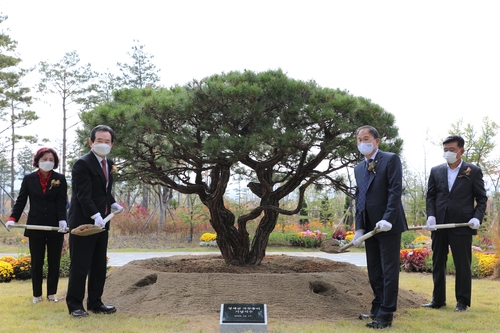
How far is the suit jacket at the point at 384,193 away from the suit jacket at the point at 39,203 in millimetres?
3303

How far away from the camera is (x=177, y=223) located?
57.1 ft

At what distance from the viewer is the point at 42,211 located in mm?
5309

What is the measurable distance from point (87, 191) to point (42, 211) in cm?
128

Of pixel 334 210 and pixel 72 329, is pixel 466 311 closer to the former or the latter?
pixel 72 329

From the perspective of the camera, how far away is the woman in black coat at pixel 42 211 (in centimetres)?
528

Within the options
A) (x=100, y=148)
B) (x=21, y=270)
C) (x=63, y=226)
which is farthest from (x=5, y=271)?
(x=100, y=148)

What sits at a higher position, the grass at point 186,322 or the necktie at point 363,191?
the necktie at point 363,191

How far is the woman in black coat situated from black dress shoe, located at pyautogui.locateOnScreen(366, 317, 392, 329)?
3.34m

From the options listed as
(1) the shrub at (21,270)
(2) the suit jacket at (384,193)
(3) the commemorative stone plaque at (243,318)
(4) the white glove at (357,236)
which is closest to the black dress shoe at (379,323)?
(4) the white glove at (357,236)

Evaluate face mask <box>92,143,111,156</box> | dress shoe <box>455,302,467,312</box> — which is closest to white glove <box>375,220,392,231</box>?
dress shoe <box>455,302,467,312</box>

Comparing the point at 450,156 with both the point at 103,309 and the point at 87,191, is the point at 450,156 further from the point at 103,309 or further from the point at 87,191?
the point at 103,309

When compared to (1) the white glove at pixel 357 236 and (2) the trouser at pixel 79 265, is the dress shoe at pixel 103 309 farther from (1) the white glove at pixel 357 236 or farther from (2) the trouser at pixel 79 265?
(1) the white glove at pixel 357 236

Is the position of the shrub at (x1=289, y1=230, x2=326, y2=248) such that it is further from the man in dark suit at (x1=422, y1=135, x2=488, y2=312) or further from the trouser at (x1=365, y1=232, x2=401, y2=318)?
the trouser at (x1=365, y1=232, x2=401, y2=318)

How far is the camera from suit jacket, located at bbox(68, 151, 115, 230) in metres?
4.36
